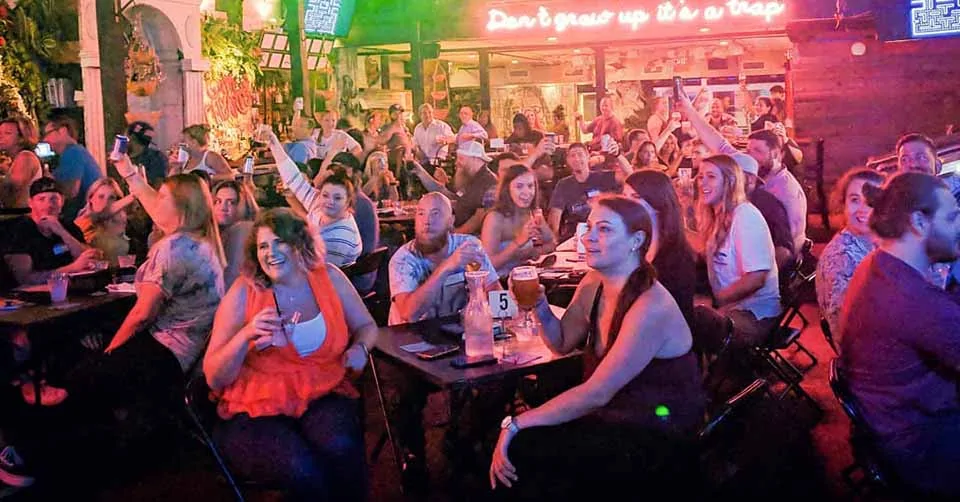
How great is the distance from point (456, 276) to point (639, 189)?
38.7 inches

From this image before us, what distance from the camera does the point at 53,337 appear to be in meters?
4.54

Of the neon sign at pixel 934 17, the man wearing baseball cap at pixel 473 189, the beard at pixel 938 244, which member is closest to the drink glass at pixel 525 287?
the beard at pixel 938 244

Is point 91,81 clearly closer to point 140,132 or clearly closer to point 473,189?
point 140,132

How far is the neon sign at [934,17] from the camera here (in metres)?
11.2

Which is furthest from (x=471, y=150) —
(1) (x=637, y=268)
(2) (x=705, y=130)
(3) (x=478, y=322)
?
(1) (x=637, y=268)

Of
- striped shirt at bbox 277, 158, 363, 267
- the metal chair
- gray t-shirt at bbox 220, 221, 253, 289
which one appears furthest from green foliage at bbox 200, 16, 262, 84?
the metal chair

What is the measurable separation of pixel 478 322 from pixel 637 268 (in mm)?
671

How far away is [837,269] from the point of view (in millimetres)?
4055

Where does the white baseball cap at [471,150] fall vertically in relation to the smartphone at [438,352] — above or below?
above

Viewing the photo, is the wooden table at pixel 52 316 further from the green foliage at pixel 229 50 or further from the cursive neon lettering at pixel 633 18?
the cursive neon lettering at pixel 633 18

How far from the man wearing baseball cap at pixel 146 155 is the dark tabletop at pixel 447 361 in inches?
189

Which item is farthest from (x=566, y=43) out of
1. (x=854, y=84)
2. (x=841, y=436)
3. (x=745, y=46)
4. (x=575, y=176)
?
(x=841, y=436)

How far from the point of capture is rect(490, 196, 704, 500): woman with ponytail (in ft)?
8.77

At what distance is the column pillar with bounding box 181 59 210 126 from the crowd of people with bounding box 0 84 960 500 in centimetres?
442
